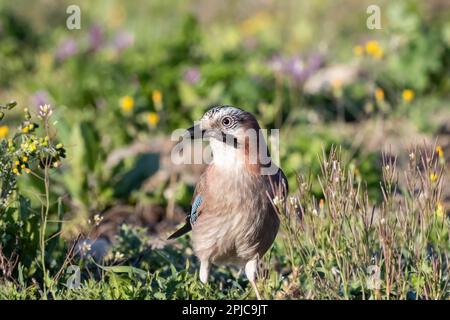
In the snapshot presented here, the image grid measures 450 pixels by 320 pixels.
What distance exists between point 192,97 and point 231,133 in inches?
138

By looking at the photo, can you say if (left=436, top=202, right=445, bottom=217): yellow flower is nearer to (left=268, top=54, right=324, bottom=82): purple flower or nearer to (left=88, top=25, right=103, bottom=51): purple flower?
(left=268, top=54, right=324, bottom=82): purple flower

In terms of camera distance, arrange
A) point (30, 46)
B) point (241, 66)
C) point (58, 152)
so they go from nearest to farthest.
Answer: point (58, 152) < point (241, 66) < point (30, 46)

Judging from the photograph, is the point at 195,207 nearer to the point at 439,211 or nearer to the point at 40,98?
the point at 439,211

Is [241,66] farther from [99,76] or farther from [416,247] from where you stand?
[416,247]

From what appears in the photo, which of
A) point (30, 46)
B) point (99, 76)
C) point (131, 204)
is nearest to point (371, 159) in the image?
point (131, 204)

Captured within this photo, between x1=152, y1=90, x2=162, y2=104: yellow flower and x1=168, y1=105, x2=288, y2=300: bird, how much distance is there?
2873mm

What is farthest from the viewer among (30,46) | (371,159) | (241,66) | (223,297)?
(30,46)

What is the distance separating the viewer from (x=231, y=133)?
5090 mm

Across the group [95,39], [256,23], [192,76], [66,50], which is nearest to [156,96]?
[192,76]

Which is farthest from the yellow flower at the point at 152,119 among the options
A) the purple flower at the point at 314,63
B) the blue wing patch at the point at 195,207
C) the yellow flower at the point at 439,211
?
the yellow flower at the point at 439,211

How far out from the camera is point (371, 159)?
740cm

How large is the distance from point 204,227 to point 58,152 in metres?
0.99

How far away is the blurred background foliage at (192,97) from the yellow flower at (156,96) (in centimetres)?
2

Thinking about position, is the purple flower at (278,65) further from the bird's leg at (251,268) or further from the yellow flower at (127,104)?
the bird's leg at (251,268)
